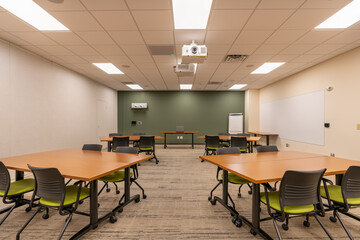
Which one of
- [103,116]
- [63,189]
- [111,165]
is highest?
[103,116]

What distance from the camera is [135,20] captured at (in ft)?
9.50

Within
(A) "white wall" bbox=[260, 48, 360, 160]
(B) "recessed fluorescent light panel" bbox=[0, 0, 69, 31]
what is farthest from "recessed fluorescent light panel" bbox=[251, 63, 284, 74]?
(B) "recessed fluorescent light panel" bbox=[0, 0, 69, 31]

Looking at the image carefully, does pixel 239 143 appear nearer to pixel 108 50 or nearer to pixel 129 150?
pixel 129 150

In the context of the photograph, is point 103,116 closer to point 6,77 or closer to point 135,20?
point 6,77

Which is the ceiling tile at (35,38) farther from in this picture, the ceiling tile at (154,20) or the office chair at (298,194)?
the office chair at (298,194)

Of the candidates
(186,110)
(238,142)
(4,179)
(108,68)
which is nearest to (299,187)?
(4,179)

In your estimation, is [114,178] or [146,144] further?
[146,144]

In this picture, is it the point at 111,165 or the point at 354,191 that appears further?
the point at 111,165

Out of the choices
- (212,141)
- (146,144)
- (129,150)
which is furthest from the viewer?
(212,141)

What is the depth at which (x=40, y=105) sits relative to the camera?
454cm

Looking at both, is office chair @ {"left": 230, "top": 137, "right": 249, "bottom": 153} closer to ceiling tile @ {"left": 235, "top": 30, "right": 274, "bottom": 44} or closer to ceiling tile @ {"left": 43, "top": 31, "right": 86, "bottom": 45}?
ceiling tile @ {"left": 235, "top": 30, "right": 274, "bottom": 44}

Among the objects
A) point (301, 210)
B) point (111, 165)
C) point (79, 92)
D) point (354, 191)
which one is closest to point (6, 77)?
point (79, 92)

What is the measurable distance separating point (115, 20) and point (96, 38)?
0.88m

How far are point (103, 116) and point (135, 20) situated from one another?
6.14 meters
